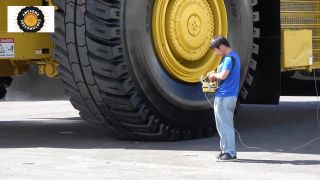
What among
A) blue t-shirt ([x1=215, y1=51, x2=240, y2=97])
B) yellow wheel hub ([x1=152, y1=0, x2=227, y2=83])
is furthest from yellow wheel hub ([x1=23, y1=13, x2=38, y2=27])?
blue t-shirt ([x1=215, y1=51, x2=240, y2=97])

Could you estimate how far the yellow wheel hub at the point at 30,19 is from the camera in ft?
27.9

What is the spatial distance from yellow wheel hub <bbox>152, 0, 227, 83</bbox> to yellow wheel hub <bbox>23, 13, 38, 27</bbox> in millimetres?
1271

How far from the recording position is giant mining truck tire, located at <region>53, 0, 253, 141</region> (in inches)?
328

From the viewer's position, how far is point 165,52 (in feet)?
28.9

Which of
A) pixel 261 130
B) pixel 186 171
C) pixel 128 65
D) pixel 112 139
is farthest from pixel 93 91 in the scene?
pixel 261 130

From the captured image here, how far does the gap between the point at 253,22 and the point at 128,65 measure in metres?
1.97

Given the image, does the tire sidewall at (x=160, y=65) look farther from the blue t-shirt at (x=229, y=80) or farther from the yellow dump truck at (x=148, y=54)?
the blue t-shirt at (x=229, y=80)

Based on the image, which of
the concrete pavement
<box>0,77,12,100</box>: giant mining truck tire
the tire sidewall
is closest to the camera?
the concrete pavement

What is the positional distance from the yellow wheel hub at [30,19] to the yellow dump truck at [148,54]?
11mm

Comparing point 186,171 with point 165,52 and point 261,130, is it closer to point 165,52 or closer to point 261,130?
point 165,52

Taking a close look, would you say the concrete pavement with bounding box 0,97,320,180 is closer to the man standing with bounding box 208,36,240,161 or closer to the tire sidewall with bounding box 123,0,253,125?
the man standing with bounding box 208,36,240,161

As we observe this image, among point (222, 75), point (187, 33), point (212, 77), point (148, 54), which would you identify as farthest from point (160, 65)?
point (222, 75)

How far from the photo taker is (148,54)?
8578mm

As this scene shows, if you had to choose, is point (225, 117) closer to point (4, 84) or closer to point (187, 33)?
point (187, 33)
